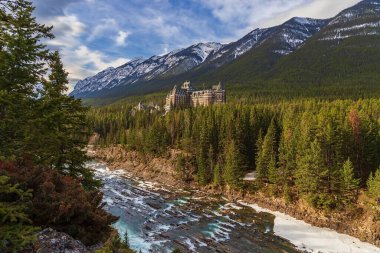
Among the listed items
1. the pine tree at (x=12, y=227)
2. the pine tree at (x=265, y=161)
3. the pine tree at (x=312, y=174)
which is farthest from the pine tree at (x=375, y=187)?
the pine tree at (x=12, y=227)

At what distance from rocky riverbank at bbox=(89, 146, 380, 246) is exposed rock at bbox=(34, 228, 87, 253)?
3248cm

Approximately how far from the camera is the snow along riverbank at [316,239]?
43.2 m

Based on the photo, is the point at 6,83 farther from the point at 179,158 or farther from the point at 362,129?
the point at 179,158

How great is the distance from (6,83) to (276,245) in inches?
1575

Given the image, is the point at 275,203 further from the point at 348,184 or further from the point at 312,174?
the point at 348,184

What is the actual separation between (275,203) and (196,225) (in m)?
20.1

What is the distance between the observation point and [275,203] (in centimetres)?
6325

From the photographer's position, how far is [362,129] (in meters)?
66.3

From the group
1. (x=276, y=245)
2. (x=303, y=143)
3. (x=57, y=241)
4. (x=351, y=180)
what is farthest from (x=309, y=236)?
(x=57, y=241)

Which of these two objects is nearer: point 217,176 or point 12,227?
point 12,227

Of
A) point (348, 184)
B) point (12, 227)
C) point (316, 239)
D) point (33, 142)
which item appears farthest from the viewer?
point (348, 184)

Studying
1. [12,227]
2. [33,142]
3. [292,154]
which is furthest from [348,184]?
[12,227]

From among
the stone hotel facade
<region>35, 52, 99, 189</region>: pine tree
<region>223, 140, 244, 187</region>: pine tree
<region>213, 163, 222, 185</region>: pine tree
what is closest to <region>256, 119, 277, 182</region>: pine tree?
<region>223, 140, 244, 187</region>: pine tree

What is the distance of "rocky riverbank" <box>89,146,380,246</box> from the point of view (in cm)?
4944
